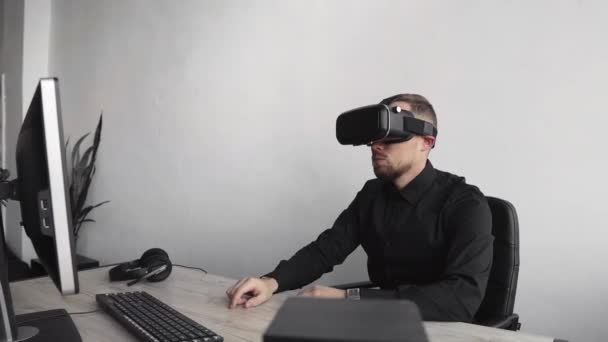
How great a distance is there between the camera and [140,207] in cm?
317

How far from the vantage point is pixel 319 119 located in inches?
85.6

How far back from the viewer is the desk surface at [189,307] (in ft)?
3.02

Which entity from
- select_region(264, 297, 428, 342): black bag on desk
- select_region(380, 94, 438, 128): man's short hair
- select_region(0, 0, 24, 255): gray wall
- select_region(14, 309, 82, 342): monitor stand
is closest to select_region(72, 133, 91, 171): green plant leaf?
select_region(0, 0, 24, 255): gray wall

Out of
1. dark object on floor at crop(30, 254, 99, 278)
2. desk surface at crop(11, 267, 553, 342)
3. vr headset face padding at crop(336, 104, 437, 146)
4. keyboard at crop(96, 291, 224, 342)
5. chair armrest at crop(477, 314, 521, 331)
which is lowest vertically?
dark object on floor at crop(30, 254, 99, 278)

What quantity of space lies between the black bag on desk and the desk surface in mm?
594

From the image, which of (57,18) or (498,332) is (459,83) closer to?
(498,332)

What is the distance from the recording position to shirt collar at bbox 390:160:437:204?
4.81 ft

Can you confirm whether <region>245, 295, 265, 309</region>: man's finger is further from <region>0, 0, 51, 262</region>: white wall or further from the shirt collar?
<region>0, 0, 51, 262</region>: white wall

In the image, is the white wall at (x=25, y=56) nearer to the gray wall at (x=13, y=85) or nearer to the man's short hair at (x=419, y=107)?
the gray wall at (x=13, y=85)

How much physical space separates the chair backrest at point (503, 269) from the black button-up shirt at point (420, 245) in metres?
0.05

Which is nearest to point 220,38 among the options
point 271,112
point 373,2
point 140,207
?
point 271,112

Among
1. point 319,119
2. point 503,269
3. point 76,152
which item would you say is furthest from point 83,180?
point 503,269

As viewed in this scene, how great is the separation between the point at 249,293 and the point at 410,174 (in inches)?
25.6

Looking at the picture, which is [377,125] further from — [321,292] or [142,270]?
[142,270]
